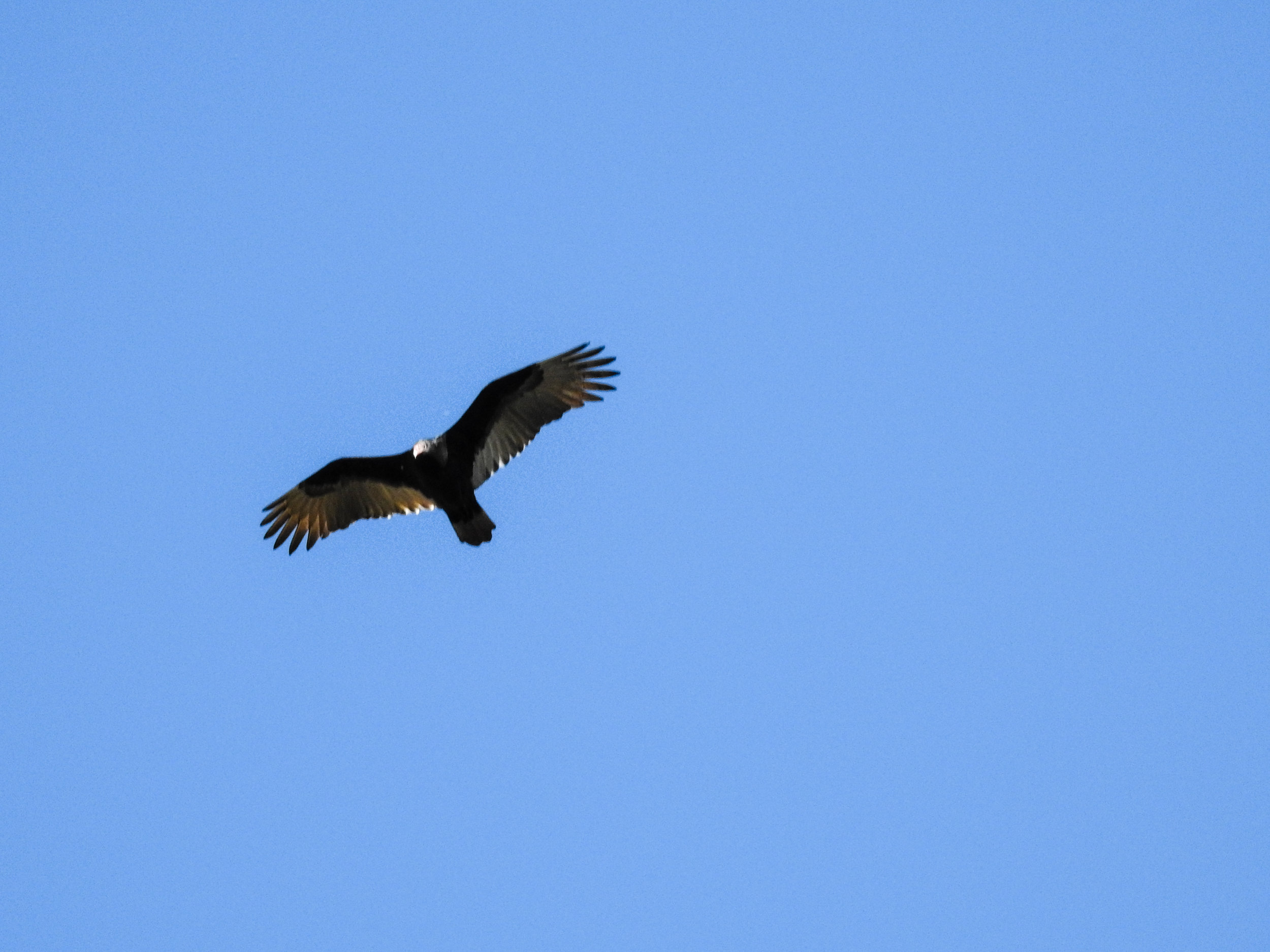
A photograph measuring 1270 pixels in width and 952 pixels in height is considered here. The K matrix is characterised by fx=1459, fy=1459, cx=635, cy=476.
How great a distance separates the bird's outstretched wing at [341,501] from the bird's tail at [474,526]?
17.6 inches

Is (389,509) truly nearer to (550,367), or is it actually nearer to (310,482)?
(310,482)

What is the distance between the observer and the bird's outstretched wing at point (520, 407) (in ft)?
40.3

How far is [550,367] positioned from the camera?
1234 cm

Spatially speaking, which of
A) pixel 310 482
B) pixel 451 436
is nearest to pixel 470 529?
pixel 451 436

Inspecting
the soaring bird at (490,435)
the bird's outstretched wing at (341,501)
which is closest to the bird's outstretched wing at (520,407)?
the soaring bird at (490,435)

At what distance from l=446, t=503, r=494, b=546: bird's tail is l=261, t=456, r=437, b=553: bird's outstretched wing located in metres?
0.45

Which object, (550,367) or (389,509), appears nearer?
(550,367)

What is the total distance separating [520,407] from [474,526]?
1.08 metres

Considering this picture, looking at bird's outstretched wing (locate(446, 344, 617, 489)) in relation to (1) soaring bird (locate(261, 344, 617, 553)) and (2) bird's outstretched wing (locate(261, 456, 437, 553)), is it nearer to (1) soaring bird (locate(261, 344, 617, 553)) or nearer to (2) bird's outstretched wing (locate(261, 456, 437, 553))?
(1) soaring bird (locate(261, 344, 617, 553))

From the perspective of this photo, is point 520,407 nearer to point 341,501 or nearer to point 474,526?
point 474,526

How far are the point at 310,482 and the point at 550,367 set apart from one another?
8.31ft

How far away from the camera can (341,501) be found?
13203 millimetres

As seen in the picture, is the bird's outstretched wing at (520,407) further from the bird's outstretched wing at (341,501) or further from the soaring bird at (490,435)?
the bird's outstretched wing at (341,501)

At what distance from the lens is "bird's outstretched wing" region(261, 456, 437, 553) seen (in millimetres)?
12852
